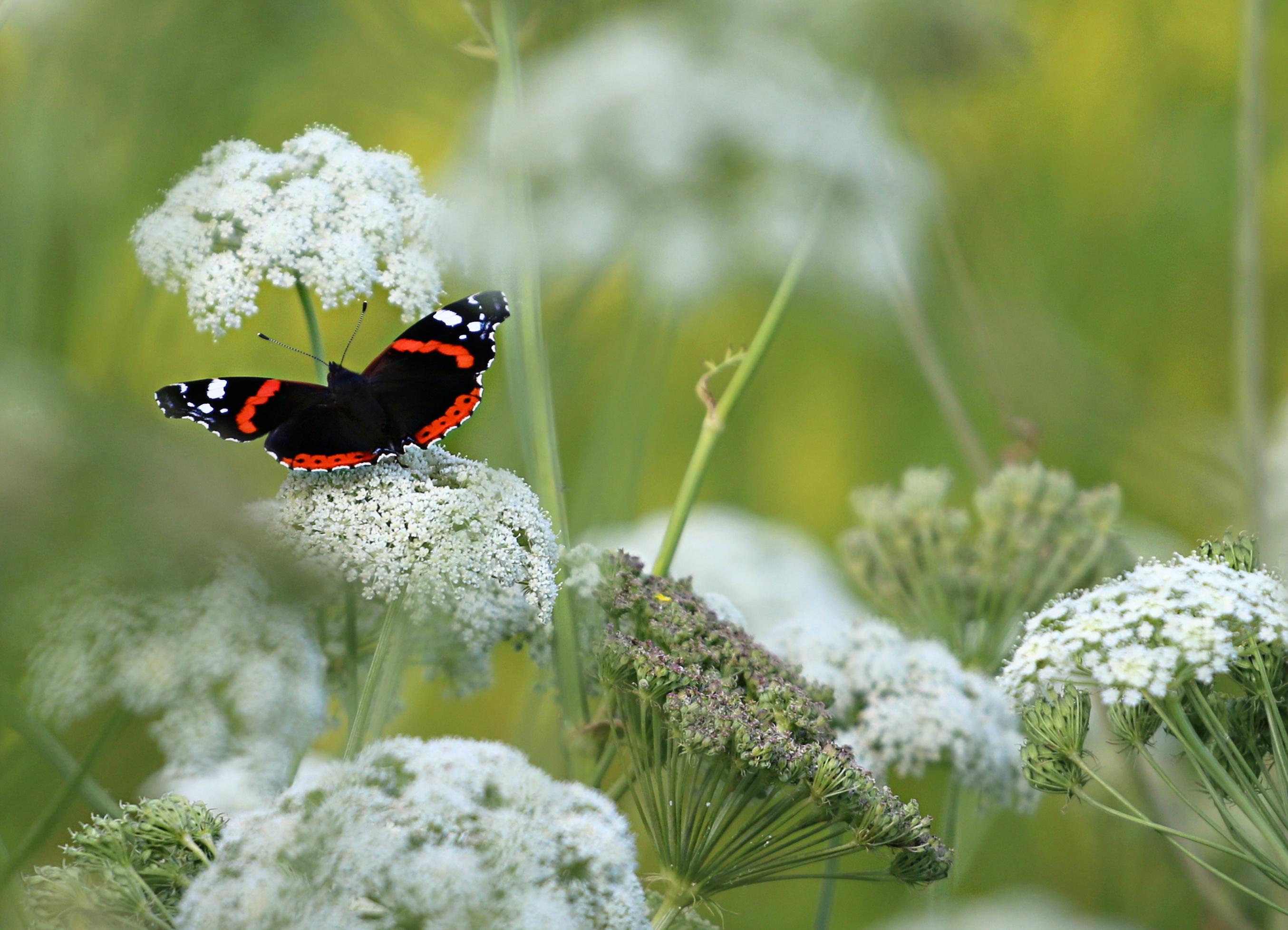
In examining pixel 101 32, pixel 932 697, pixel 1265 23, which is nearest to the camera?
pixel 101 32

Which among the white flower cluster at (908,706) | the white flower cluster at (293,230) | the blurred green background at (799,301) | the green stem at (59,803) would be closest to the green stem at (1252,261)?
the blurred green background at (799,301)

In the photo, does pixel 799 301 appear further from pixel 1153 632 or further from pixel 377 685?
pixel 377 685

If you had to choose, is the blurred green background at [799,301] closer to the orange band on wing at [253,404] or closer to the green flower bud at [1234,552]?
the orange band on wing at [253,404]

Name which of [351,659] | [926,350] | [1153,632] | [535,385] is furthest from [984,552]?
[351,659]

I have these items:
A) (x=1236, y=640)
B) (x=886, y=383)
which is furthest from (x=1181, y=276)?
(x=1236, y=640)

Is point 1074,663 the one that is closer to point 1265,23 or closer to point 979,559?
point 979,559
